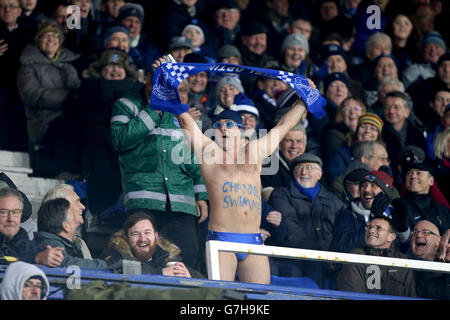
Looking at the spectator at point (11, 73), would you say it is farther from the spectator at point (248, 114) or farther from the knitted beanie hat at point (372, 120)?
the knitted beanie hat at point (372, 120)

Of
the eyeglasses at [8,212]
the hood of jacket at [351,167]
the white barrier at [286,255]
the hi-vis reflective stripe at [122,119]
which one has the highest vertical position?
the hi-vis reflective stripe at [122,119]

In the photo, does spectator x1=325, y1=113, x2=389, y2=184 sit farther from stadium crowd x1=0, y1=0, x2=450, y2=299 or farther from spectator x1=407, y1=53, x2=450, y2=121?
spectator x1=407, y1=53, x2=450, y2=121

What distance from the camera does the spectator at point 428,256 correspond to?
7656 mm

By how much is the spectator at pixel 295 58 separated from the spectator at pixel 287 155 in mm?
1664

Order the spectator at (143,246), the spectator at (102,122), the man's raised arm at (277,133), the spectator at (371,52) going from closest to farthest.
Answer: the spectator at (143,246)
the man's raised arm at (277,133)
the spectator at (102,122)
the spectator at (371,52)

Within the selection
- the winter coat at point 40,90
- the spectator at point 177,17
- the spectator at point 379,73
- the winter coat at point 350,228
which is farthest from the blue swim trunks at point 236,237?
the spectator at point 379,73

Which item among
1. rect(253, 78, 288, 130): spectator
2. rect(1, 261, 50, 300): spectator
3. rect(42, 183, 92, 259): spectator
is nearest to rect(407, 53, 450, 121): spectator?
rect(253, 78, 288, 130): spectator

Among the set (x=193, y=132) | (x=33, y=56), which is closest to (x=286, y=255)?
A: (x=193, y=132)

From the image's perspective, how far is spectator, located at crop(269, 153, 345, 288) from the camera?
321 inches

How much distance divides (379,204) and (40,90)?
3.68m

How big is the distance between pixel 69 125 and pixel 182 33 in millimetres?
2483

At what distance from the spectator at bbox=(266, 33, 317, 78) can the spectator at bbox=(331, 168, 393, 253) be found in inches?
95.7

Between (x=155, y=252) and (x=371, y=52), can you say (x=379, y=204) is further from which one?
(x=371, y=52)
